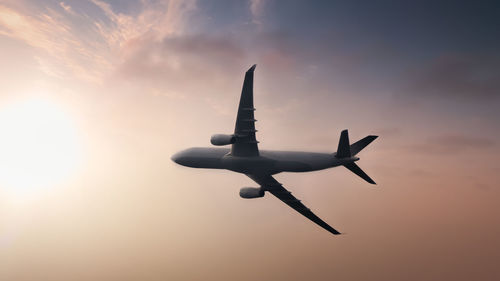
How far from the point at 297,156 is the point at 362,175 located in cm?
744

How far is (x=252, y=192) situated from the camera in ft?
Answer: 139

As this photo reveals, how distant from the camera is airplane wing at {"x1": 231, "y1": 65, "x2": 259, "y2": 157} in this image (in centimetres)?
3194

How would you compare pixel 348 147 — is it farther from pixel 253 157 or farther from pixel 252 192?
pixel 252 192

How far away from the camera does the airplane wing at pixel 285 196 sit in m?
41.5

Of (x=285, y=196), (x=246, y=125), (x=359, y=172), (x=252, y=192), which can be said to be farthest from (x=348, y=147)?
(x=252, y=192)

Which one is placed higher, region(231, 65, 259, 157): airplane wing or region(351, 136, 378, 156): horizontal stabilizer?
region(231, 65, 259, 157): airplane wing

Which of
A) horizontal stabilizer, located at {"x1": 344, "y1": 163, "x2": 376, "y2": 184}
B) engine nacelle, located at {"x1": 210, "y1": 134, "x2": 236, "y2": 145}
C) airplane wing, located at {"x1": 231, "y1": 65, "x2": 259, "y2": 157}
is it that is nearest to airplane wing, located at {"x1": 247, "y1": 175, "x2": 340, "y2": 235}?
airplane wing, located at {"x1": 231, "y1": 65, "x2": 259, "y2": 157}

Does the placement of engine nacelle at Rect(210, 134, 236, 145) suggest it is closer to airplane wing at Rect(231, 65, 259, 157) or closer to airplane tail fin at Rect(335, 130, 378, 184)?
airplane wing at Rect(231, 65, 259, 157)

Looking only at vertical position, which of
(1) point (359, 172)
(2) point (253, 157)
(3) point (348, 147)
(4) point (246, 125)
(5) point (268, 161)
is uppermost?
(4) point (246, 125)

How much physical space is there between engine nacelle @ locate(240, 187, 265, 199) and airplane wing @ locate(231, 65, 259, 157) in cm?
745

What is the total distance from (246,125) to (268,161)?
17.2ft

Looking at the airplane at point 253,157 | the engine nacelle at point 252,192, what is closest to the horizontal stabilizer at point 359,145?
the airplane at point 253,157

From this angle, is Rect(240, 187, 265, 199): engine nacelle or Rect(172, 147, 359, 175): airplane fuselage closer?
Rect(172, 147, 359, 175): airplane fuselage

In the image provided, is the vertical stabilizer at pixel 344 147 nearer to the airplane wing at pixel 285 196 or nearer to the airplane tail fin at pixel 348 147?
the airplane tail fin at pixel 348 147
